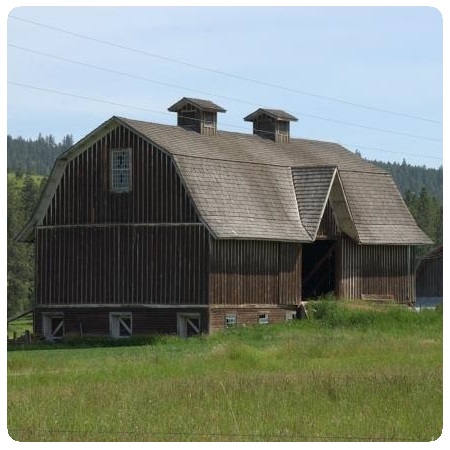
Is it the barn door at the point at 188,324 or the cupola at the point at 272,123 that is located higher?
the cupola at the point at 272,123

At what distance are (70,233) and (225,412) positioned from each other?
24.6m

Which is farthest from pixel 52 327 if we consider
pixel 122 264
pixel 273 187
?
pixel 273 187

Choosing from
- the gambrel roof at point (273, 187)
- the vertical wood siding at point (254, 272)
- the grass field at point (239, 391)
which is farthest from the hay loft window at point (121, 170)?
the grass field at point (239, 391)

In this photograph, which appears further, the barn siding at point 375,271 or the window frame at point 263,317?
the barn siding at point 375,271

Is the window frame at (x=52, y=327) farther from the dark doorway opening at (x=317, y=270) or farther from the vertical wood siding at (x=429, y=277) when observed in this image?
the vertical wood siding at (x=429, y=277)

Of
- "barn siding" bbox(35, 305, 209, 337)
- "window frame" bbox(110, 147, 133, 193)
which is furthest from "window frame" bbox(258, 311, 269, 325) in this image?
"window frame" bbox(110, 147, 133, 193)

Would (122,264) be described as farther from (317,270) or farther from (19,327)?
(19,327)

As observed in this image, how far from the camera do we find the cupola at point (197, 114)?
43219mm

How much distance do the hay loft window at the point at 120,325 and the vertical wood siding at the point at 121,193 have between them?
2948 mm

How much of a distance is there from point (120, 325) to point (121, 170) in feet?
15.9

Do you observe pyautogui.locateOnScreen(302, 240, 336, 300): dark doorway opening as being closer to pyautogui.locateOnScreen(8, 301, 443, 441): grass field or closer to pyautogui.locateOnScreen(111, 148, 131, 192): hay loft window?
pyautogui.locateOnScreen(111, 148, 131, 192): hay loft window

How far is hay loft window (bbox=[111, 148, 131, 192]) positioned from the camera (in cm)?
3969

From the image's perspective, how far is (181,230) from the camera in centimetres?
3881

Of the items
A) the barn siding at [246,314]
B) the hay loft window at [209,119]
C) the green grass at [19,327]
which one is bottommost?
the green grass at [19,327]
